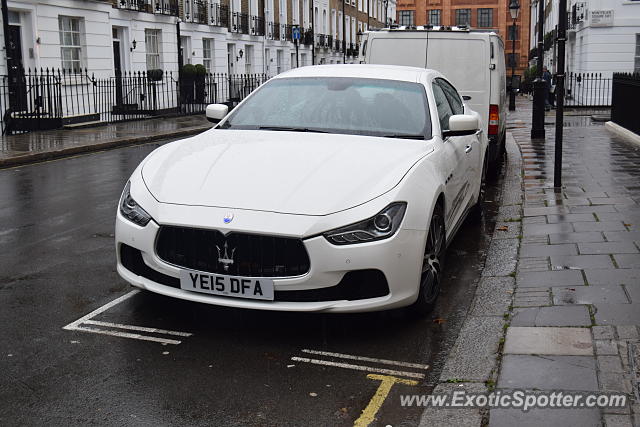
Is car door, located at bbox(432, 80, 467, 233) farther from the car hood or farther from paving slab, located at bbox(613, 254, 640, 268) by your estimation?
paving slab, located at bbox(613, 254, 640, 268)

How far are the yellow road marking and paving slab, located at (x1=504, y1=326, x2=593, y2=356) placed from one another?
2.21 feet

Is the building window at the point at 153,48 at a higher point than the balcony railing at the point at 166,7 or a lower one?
lower

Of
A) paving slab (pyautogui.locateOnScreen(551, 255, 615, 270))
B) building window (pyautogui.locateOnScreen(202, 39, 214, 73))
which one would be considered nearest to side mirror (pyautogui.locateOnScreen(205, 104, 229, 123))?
paving slab (pyautogui.locateOnScreen(551, 255, 615, 270))

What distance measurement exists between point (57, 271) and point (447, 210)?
307cm

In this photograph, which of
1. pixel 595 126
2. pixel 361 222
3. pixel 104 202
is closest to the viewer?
pixel 361 222

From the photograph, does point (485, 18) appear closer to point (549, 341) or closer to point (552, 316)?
point (552, 316)

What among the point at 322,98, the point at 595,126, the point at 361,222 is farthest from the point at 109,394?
the point at 595,126

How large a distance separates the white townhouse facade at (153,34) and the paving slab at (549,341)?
770 inches

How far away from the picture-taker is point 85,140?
17.5 m

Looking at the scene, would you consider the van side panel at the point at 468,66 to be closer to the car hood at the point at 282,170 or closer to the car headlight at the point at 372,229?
the car hood at the point at 282,170

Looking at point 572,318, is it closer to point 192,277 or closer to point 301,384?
point 301,384

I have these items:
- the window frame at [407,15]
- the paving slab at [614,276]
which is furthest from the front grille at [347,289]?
the window frame at [407,15]

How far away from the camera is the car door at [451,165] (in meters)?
5.66

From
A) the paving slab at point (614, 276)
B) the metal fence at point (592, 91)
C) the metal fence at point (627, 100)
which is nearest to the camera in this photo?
the paving slab at point (614, 276)
